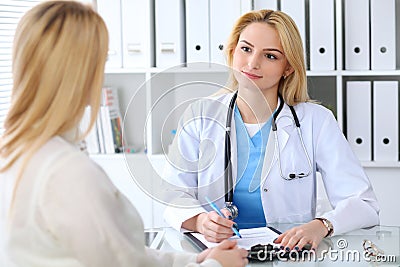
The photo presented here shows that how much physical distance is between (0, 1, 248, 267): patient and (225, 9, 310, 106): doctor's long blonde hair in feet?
3.28

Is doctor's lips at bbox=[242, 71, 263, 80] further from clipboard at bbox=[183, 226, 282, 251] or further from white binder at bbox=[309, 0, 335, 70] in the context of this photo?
white binder at bbox=[309, 0, 335, 70]

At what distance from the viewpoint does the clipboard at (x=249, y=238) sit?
1654 millimetres

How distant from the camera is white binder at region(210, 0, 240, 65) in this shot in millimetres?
2949

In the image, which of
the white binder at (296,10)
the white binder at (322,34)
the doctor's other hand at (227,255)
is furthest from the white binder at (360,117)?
the doctor's other hand at (227,255)

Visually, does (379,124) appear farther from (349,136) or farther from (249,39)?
(249,39)

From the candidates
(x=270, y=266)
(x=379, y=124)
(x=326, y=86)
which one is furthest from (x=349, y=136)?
(x=270, y=266)

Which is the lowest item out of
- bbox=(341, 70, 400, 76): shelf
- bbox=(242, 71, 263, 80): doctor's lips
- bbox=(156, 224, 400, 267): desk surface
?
bbox=(156, 224, 400, 267): desk surface

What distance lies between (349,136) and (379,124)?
0.14 metres

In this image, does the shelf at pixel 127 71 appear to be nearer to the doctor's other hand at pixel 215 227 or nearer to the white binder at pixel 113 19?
the white binder at pixel 113 19

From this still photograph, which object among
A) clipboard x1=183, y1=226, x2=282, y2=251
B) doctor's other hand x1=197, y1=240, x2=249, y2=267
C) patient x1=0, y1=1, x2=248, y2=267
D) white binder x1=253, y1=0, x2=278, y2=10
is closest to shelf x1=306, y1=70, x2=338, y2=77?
white binder x1=253, y1=0, x2=278, y2=10

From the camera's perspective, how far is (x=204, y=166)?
2.09 meters

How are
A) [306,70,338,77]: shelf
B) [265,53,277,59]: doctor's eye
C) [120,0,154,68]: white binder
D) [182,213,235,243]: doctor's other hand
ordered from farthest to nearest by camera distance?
[120,0,154,68]: white binder, [306,70,338,77]: shelf, [265,53,277,59]: doctor's eye, [182,213,235,243]: doctor's other hand

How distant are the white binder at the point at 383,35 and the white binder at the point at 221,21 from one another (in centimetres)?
59

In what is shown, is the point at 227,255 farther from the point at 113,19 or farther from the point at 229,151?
the point at 113,19
